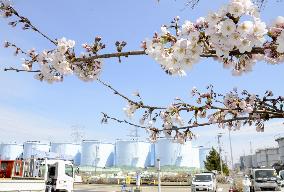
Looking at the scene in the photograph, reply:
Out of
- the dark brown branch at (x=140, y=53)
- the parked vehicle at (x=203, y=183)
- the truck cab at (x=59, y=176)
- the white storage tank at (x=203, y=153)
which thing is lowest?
the parked vehicle at (x=203, y=183)

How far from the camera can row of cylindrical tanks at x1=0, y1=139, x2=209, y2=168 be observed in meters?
117

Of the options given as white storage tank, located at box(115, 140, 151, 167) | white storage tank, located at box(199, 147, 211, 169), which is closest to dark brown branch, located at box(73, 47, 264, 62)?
white storage tank, located at box(115, 140, 151, 167)

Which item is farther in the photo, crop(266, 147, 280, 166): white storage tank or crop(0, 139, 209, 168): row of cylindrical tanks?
crop(266, 147, 280, 166): white storage tank

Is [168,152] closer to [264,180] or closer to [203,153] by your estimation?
[203,153]

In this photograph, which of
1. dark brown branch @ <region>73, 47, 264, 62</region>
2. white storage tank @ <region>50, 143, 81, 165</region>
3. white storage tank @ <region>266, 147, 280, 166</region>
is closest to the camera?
dark brown branch @ <region>73, 47, 264, 62</region>

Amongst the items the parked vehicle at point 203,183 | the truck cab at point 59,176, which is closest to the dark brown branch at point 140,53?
the truck cab at point 59,176

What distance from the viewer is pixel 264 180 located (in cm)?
2689

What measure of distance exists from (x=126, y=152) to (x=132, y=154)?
2465mm

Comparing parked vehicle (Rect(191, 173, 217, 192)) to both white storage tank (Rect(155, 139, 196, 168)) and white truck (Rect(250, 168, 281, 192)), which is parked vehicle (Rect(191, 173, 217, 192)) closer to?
white truck (Rect(250, 168, 281, 192))

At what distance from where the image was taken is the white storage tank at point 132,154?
398 ft

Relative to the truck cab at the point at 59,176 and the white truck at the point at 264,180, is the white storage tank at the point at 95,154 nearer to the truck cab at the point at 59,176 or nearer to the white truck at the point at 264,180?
the white truck at the point at 264,180

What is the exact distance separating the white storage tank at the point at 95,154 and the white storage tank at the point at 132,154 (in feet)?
15.0

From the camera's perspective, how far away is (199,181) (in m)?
28.0

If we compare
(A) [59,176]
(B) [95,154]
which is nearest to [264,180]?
(A) [59,176]
